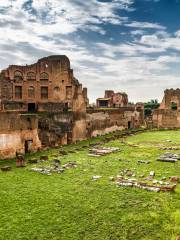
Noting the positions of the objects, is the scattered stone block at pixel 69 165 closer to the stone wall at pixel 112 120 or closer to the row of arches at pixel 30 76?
the stone wall at pixel 112 120

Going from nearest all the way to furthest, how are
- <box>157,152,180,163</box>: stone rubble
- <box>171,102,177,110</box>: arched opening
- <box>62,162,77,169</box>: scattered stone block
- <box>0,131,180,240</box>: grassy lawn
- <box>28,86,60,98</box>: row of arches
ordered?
<box>0,131,180,240</box>: grassy lawn → <box>62,162,77,169</box>: scattered stone block → <box>157,152,180,163</box>: stone rubble → <box>28,86,60,98</box>: row of arches → <box>171,102,177,110</box>: arched opening

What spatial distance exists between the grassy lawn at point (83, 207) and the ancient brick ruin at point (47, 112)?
5.40 metres

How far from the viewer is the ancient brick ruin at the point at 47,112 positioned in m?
22.8

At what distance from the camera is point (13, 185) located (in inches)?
579

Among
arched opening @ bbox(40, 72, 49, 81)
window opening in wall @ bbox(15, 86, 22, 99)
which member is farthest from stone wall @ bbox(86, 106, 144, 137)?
window opening in wall @ bbox(15, 86, 22, 99)

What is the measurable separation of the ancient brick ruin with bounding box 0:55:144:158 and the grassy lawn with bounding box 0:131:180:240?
5.40 m

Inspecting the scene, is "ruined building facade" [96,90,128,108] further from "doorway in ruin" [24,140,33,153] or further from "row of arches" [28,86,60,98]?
"doorway in ruin" [24,140,33,153]

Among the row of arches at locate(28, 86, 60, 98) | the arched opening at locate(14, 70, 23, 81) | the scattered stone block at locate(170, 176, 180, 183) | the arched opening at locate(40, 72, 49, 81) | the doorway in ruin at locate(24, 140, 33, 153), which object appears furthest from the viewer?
the arched opening at locate(40, 72, 49, 81)

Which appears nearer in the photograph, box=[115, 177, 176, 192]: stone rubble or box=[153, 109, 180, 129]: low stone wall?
box=[115, 177, 176, 192]: stone rubble

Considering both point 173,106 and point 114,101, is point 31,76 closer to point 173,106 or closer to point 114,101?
point 173,106

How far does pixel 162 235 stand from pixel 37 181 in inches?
309

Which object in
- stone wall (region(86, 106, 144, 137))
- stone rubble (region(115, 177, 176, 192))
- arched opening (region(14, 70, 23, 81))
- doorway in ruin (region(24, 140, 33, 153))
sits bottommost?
stone rubble (region(115, 177, 176, 192))

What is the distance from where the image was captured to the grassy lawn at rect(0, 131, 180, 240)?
952 centimetres

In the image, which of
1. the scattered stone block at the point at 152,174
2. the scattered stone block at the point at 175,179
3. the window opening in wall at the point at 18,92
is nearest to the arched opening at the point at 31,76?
the window opening in wall at the point at 18,92
